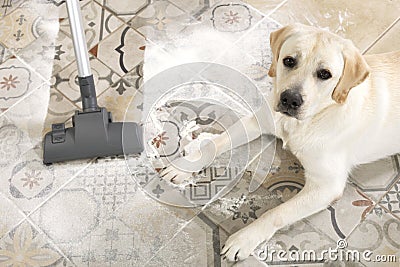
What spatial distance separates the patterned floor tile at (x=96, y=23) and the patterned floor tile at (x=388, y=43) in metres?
0.90

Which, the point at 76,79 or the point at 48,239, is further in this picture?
the point at 76,79

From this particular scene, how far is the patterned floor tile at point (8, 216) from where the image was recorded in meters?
1.56

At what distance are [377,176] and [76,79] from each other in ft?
3.34

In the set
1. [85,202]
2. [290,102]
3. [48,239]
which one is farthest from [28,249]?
[290,102]

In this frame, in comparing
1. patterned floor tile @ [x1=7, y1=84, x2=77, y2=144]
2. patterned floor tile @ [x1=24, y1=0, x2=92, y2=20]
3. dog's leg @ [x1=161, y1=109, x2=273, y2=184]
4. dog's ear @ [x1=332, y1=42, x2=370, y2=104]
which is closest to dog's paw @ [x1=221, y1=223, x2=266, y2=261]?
dog's leg @ [x1=161, y1=109, x2=273, y2=184]

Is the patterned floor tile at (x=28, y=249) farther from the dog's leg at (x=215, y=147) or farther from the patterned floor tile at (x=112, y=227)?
the dog's leg at (x=215, y=147)

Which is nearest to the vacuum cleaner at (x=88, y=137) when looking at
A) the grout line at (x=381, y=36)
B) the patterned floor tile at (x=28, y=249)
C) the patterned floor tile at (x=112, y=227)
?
the patterned floor tile at (x=112, y=227)

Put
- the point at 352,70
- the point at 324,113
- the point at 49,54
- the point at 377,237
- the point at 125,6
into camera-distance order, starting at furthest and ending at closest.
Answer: the point at 125,6, the point at 49,54, the point at 377,237, the point at 324,113, the point at 352,70

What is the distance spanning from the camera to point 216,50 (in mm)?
1910

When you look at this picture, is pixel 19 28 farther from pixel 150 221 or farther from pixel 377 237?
pixel 377 237

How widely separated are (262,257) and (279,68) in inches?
20.3

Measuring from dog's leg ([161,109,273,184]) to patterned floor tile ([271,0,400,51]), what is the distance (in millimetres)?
503

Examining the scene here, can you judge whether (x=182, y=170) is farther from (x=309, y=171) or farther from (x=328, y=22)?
(x=328, y=22)

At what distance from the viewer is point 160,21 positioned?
6.49 ft
